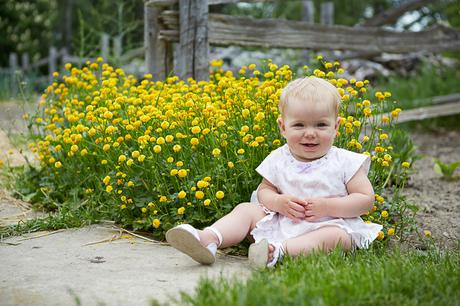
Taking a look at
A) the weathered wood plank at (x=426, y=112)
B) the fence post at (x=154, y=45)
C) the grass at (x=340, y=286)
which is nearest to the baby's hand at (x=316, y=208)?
the grass at (x=340, y=286)

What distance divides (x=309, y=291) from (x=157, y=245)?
1.29 meters

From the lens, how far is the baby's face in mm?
2848

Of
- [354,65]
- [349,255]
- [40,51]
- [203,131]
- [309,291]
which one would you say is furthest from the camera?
[40,51]

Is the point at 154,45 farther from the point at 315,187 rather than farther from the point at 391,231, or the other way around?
the point at 391,231

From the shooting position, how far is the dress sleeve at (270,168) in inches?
120

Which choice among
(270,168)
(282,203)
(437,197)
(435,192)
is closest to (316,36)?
(435,192)

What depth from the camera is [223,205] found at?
319cm

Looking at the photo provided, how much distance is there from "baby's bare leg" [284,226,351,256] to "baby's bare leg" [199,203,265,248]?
0.90ft

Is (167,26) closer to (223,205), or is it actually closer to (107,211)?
(107,211)

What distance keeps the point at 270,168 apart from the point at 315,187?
10.2 inches

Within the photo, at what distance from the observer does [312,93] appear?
286cm

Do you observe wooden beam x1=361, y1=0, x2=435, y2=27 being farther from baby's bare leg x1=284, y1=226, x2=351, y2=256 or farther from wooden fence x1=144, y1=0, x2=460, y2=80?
baby's bare leg x1=284, y1=226, x2=351, y2=256

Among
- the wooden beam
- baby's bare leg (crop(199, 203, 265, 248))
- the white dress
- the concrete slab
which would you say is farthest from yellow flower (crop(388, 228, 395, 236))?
the wooden beam

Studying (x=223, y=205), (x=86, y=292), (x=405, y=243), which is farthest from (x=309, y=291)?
(x=405, y=243)
